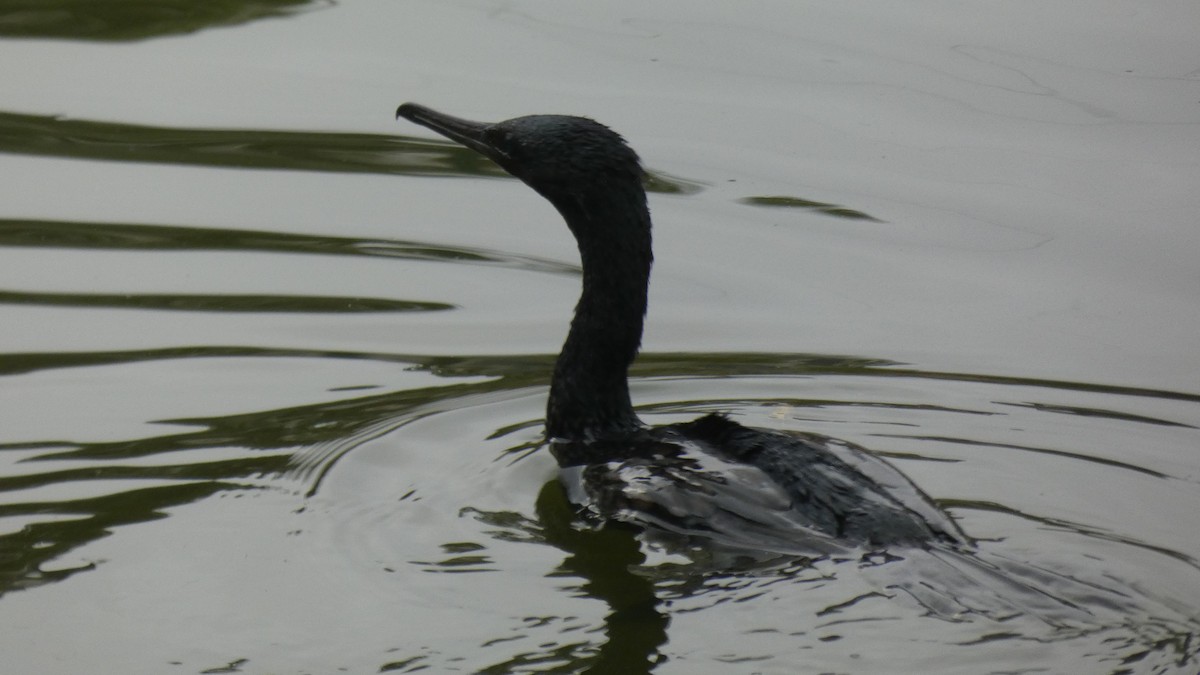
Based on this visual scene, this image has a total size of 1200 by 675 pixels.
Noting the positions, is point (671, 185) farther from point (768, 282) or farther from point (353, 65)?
point (353, 65)

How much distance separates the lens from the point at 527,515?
18.6 ft

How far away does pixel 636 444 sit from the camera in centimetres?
593

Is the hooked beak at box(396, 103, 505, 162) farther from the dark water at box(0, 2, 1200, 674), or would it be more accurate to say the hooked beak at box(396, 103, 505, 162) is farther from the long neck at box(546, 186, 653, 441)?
the dark water at box(0, 2, 1200, 674)

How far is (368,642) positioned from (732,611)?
96 centimetres

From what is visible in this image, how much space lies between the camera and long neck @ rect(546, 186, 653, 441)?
6.17 meters

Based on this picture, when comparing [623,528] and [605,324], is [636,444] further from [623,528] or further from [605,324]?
[605,324]

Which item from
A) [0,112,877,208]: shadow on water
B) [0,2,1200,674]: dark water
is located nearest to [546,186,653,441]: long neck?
[0,2,1200,674]: dark water

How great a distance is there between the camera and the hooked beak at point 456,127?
641 cm

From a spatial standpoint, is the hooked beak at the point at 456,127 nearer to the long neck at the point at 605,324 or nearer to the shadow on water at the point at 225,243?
the long neck at the point at 605,324

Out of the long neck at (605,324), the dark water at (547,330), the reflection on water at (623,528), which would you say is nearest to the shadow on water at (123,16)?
the dark water at (547,330)

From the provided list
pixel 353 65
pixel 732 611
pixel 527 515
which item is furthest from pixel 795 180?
pixel 732 611

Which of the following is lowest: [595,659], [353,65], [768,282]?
[595,659]

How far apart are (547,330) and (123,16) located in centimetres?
407

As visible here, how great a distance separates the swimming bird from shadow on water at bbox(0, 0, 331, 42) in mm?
4137
